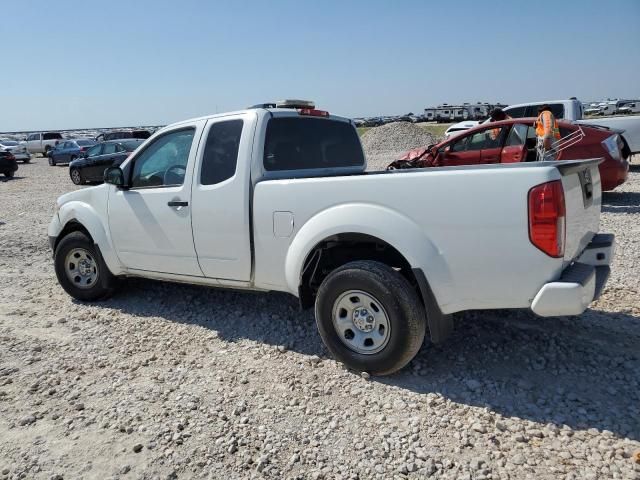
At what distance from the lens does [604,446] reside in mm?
2801

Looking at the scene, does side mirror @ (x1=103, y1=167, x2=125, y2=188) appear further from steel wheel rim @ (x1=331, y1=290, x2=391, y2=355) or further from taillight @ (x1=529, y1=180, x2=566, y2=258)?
taillight @ (x1=529, y1=180, x2=566, y2=258)

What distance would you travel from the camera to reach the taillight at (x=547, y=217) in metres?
2.91

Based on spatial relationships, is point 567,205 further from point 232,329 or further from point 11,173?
point 11,173

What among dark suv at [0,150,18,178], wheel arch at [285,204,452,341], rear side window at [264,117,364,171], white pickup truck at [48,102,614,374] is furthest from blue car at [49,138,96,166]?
wheel arch at [285,204,452,341]

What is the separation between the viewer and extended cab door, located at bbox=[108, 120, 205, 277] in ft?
15.0

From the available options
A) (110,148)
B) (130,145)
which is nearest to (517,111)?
(130,145)

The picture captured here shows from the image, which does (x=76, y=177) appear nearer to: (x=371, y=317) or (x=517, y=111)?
(x=517, y=111)

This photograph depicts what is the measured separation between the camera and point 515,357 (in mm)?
3852

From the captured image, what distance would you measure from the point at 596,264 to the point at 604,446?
1.34 metres

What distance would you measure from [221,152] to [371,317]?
194 centimetres

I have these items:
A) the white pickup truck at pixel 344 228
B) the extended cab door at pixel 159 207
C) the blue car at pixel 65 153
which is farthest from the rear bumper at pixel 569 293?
the blue car at pixel 65 153

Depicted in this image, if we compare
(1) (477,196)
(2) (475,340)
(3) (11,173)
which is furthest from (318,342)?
(3) (11,173)

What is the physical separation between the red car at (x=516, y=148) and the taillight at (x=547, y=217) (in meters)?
6.40

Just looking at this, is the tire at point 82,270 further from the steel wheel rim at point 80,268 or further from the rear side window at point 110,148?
the rear side window at point 110,148
